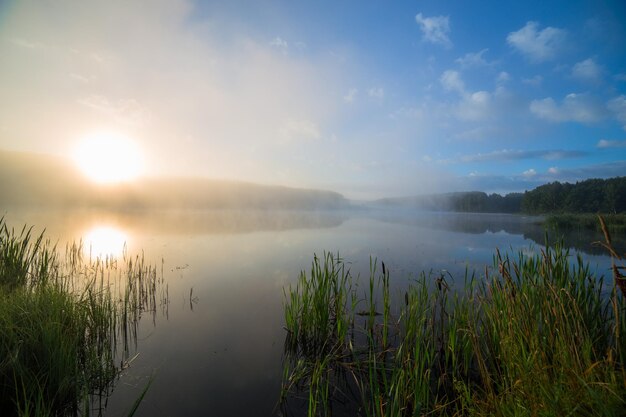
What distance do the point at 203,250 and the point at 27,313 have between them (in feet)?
56.4

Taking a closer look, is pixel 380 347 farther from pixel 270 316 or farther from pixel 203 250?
pixel 203 250

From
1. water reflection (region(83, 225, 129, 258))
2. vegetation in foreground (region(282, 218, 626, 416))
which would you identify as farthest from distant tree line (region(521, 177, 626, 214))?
water reflection (region(83, 225, 129, 258))

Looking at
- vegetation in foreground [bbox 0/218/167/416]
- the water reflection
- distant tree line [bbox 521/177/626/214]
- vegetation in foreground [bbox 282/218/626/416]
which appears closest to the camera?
vegetation in foreground [bbox 282/218/626/416]

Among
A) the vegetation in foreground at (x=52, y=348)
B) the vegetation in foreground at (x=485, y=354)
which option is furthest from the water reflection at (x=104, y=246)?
the vegetation in foreground at (x=485, y=354)

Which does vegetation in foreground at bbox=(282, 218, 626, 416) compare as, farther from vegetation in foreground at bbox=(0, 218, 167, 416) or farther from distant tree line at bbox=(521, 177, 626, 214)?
distant tree line at bbox=(521, 177, 626, 214)

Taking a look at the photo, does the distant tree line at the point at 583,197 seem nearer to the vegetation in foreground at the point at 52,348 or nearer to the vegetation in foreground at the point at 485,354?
the vegetation in foreground at the point at 485,354

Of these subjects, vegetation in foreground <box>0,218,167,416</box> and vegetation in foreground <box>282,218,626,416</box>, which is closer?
vegetation in foreground <box>282,218,626,416</box>

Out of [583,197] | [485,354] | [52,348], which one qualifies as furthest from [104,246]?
[583,197]

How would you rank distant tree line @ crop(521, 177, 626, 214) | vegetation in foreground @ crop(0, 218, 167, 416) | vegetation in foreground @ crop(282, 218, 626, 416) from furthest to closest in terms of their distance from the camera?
distant tree line @ crop(521, 177, 626, 214)
vegetation in foreground @ crop(0, 218, 167, 416)
vegetation in foreground @ crop(282, 218, 626, 416)

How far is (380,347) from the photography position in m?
6.89

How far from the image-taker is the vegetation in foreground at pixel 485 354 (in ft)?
9.30

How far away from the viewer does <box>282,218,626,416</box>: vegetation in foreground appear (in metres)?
2.84

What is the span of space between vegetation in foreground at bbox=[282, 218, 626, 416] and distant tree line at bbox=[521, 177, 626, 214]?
102991 mm

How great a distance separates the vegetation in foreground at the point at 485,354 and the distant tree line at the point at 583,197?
4055 inches
